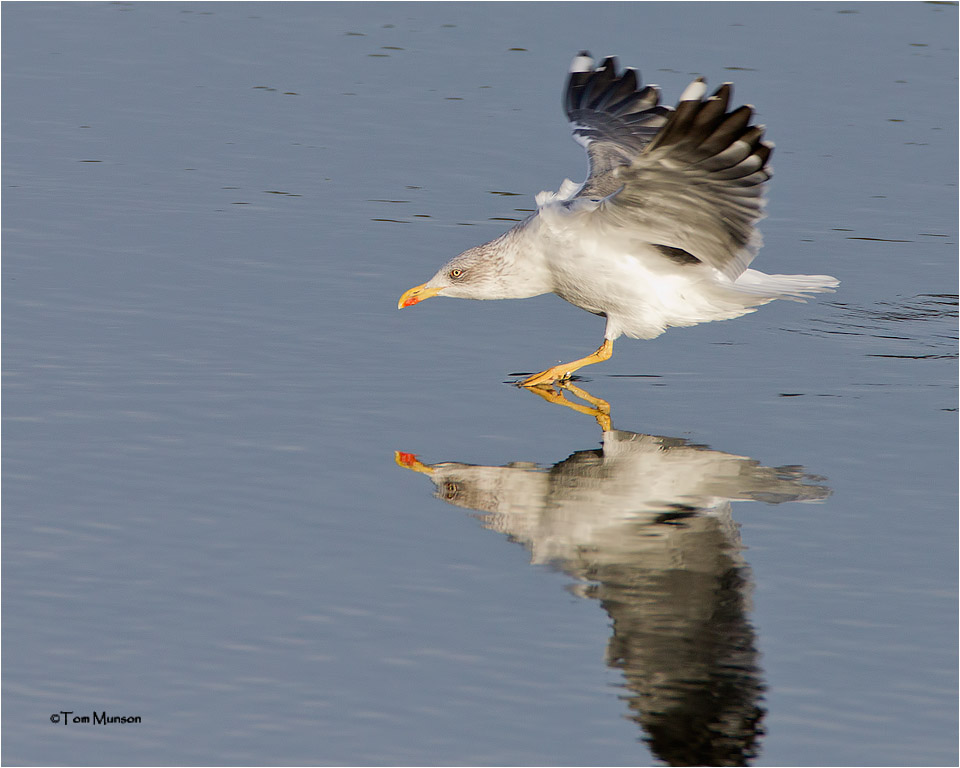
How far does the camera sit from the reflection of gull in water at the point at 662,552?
17.8 feet

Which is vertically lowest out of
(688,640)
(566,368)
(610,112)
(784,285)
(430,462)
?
(688,640)

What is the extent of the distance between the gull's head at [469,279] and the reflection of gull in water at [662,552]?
1567 millimetres

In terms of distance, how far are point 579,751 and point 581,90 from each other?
21.7ft

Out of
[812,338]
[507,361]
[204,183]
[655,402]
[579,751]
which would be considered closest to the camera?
[579,751]

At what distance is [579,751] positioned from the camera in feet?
17.0

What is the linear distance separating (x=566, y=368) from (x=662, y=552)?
2.60m

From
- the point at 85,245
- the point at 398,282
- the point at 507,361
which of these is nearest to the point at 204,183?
the point at 85,245

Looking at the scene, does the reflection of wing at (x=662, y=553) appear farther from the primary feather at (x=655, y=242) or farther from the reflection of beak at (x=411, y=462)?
the primary feather at (x=655, y=242)

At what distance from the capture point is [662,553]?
668cm

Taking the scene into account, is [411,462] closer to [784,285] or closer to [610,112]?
[784,285]

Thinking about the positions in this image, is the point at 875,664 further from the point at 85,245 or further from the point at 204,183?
Result: the point at 204,183

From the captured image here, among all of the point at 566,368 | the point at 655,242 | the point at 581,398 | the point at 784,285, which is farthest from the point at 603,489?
the point at 784,285

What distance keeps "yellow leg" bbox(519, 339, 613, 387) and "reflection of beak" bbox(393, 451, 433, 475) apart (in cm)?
146

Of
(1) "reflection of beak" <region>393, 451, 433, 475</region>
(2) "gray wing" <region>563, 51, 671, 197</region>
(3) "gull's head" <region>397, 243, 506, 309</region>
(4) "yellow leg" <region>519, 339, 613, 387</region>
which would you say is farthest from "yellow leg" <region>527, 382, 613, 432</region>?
(2) "gray wing" <region>563, 51, 671, 197</region>
